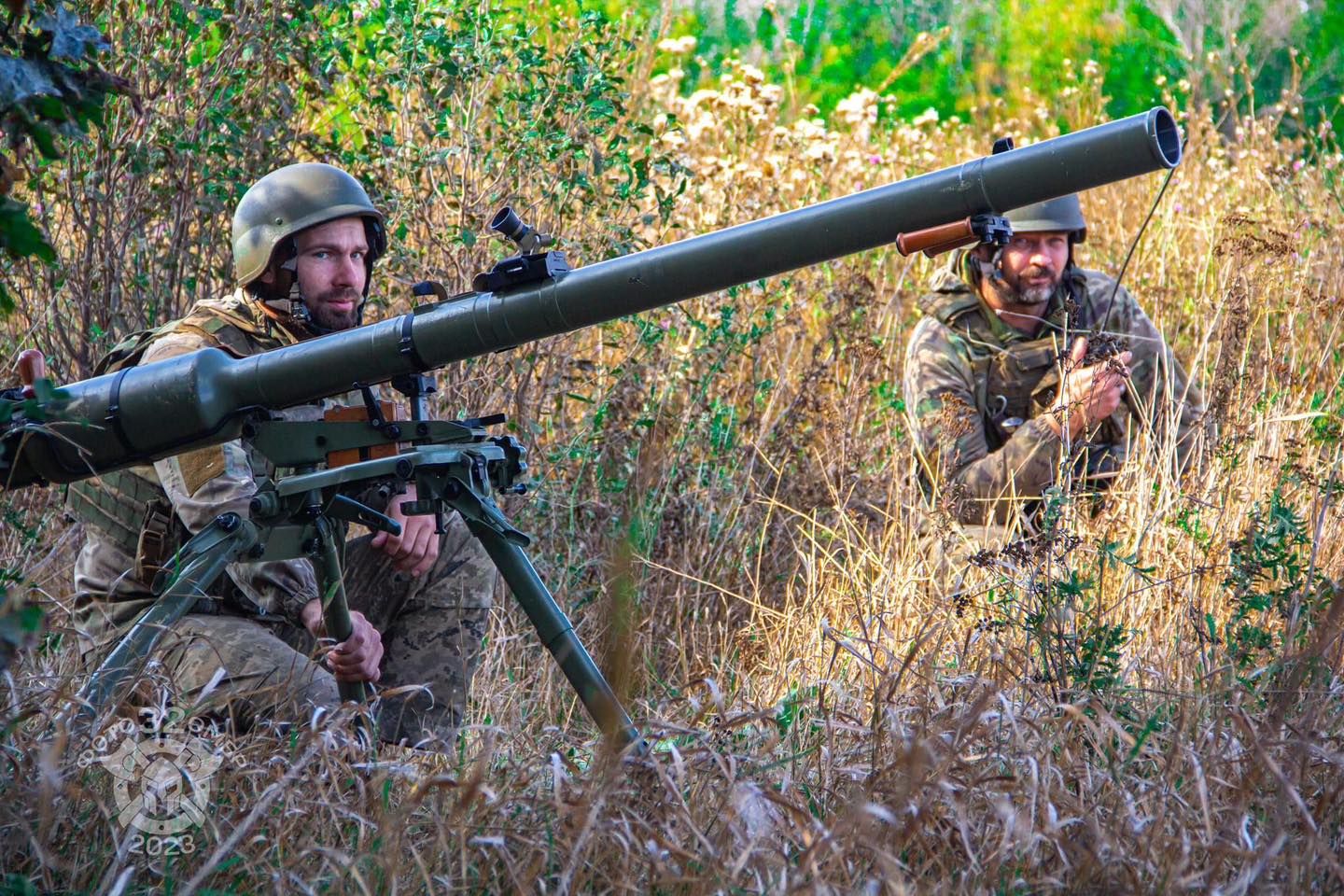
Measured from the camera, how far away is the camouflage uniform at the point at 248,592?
354 cm

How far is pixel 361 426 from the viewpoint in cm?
303

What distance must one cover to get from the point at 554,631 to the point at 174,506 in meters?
1.20

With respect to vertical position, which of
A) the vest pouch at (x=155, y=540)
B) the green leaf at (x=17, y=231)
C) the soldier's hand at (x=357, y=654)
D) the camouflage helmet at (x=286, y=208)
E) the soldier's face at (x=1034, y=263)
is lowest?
the soldier's hand at (x=357, y=654)

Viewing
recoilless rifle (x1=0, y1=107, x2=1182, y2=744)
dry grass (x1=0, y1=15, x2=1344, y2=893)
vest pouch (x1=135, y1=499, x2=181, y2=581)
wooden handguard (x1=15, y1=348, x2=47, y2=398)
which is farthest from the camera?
vest pouch (x1=135, y1=499, x2=181, y2=581)

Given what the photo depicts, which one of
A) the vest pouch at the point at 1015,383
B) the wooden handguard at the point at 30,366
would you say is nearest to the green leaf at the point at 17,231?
the wooden handguard at the point at 30,366

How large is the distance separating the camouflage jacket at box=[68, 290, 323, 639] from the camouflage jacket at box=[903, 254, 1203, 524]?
7.32ft

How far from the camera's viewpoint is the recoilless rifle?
2809mm

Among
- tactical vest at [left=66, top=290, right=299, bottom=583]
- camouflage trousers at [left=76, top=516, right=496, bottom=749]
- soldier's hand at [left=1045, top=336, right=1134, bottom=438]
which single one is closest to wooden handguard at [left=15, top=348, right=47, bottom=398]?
tactical vest at [left=66, top=290, right=299, bottom=583]

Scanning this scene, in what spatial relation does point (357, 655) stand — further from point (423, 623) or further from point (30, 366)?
point (30, 366)

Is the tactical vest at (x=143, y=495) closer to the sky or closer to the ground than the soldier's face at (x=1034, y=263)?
closer to the sky

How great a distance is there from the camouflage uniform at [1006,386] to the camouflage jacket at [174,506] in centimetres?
215

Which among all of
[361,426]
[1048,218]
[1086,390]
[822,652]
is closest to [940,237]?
[361,426]

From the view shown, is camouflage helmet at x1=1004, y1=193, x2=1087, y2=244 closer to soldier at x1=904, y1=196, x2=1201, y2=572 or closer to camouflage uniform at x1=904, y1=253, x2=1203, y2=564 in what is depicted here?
soldier at x1=904, y1=196, x2=1201, y2=572

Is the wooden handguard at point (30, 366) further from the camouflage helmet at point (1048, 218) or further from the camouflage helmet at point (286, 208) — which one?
the camouflage helmet at point (1048, 218)
